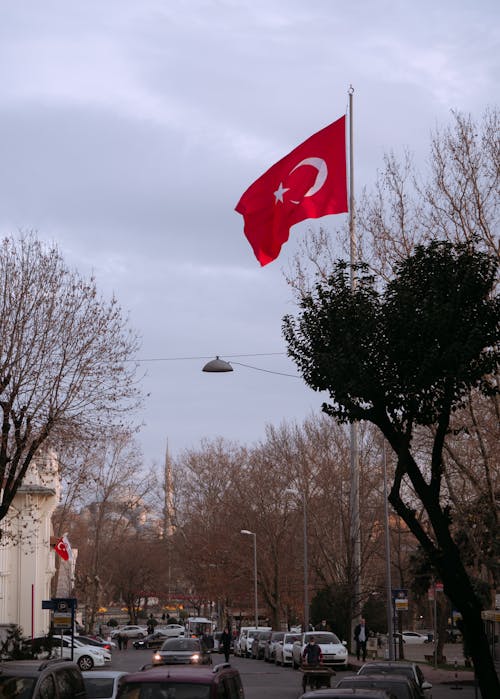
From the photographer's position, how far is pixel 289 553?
242 ft

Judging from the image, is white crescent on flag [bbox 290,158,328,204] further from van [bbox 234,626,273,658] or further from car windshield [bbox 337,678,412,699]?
van [bbox 234,626,273,658]

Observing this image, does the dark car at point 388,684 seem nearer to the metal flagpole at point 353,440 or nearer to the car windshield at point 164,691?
the car windshield at point 164,691

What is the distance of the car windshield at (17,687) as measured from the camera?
13211mm

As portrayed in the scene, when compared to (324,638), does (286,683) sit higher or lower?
lower

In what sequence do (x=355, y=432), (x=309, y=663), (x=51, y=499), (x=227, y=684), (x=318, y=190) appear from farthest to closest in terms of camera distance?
1. (x=51, y=499)
2. (x=355, y=432)
3. (x=309, y=663)
4. (x=318, y=190)
5. (x=227, y=684)

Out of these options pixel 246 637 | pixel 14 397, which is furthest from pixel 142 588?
pixel 14 397

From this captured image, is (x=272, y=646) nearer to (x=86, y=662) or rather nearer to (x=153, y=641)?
(x=86, y=662)

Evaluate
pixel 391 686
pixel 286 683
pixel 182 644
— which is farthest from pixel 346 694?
pixel 286 683

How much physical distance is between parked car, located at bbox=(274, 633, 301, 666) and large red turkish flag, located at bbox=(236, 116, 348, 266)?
1156 inches

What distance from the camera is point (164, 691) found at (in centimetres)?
1199

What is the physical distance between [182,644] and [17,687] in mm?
23724

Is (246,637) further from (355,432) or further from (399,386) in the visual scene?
(399,386)

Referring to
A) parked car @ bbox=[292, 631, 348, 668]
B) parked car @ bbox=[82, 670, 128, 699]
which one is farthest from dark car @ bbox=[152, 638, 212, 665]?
parked car @ bbox=[82, 670, 128, 699]

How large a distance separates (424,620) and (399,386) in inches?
3875
